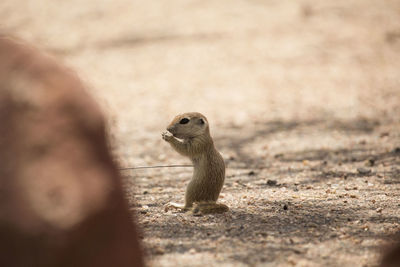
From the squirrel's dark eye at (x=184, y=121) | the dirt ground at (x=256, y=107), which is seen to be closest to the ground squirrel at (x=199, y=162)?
the squirrel's dark eye at (x=184, y=121)

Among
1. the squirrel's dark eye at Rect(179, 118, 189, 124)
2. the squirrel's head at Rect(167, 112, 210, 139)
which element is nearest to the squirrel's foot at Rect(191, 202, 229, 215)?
the squirrel's head at Rect(167, 112, 210, 139)

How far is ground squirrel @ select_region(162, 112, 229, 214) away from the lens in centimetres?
428

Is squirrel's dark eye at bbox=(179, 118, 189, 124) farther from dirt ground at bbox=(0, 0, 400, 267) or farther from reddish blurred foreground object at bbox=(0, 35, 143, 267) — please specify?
reddish blurred foreground object at bbox=(0, 35, 143, 267)

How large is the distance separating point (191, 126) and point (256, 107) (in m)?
5.96

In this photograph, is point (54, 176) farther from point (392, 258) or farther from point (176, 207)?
point (176, 207)

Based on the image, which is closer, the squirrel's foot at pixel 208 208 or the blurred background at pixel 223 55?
the squirrel's foot at pixel 208 208

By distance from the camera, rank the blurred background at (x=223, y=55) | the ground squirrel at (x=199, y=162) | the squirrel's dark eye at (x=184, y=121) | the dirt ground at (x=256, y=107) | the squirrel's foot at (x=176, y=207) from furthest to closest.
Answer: the blurred background at (x=223, y=55), the squirrel's dark eye at (x=184, y=121), the squirrel's foot at (x=176, y=207), the ground squirrel at (x=199, y=162), the dirt ground at (x=256, y=107)

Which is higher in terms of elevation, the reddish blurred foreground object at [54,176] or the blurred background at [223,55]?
the blurred background at [223,55]

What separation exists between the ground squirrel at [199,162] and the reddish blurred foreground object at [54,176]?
1.76m

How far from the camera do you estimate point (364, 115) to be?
9312 mm

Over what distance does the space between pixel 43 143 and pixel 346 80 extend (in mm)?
10055

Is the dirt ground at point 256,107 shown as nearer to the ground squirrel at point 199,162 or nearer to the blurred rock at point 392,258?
the ground squirrel at point 199,162

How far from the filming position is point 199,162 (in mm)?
4379

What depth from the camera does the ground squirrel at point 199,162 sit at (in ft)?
14.0
